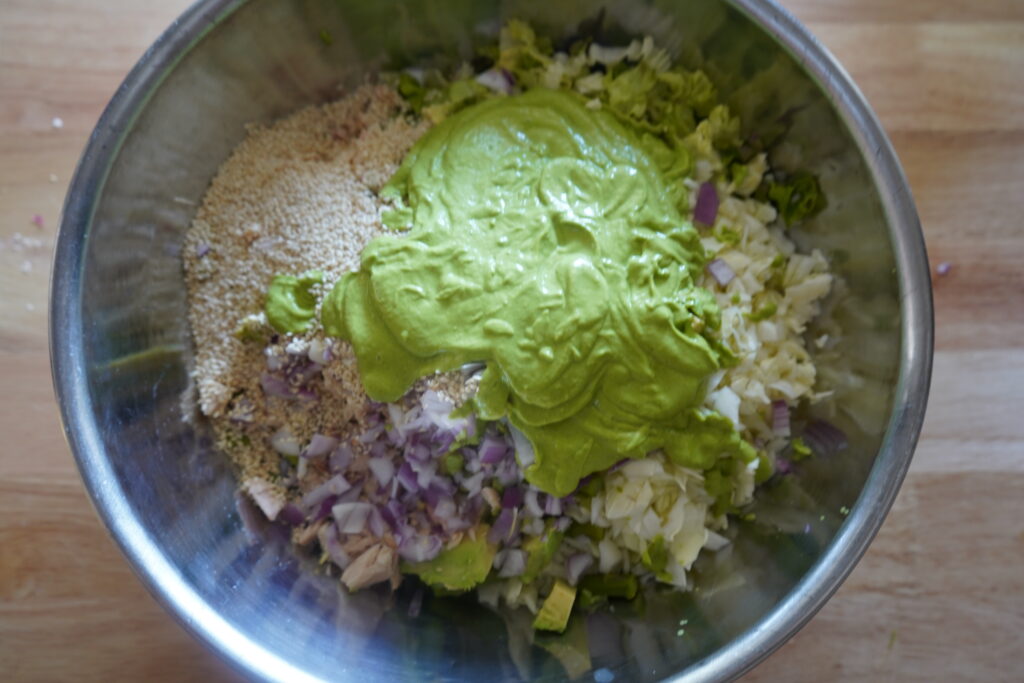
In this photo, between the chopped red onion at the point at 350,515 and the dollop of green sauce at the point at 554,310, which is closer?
the dollop of green sauce at the point at 554,310

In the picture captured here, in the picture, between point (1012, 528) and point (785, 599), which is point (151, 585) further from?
point (1012, 528)

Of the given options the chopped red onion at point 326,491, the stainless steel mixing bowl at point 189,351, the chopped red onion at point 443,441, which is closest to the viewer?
the stainless steel mixing bowl at point 189,351

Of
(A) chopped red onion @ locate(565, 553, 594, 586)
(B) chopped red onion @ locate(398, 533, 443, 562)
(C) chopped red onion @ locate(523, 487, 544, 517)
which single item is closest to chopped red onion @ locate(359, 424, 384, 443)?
(B) chopped red onion @ locate(398, 533, 443, 562)

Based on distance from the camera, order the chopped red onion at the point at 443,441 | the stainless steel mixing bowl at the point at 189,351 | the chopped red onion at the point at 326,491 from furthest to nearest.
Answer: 1. the chopped red onion at the point at 326,491
2. the chopped red onion at the point at 443,441
3. the stainless steel mixing bowl at the point at 189,351

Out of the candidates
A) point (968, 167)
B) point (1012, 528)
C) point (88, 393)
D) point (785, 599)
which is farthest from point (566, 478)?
point (968, 167)

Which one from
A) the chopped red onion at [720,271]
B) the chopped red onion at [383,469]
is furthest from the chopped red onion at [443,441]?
the chopped red onion at [720,271]

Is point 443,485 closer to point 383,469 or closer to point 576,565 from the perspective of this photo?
point 383,469

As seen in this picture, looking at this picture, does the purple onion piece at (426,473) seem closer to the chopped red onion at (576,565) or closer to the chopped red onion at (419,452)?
the chopped red onion at (419,452)

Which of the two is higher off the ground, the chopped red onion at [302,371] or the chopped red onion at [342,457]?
the chopped red onion at [302,371]
